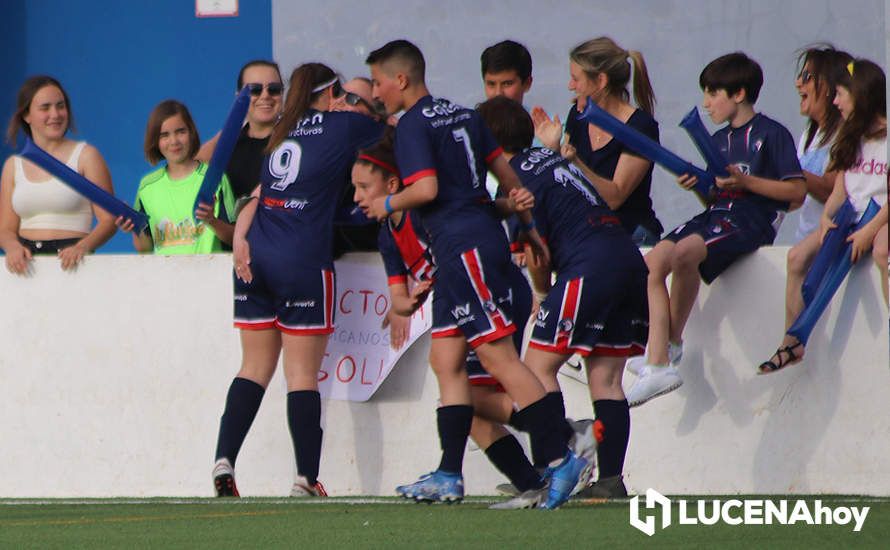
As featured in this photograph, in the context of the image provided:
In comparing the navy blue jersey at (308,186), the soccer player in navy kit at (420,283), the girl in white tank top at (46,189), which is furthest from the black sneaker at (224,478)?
the girl in white tank top at (46,189)

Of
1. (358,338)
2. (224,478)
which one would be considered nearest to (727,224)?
(358,338)

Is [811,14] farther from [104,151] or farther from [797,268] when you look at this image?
[104,151]

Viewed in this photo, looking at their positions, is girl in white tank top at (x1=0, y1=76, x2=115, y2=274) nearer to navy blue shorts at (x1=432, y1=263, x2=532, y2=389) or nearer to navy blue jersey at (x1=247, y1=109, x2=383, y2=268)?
navy blue jersey at (x1=247, y1=109, x2=383, y2=268)

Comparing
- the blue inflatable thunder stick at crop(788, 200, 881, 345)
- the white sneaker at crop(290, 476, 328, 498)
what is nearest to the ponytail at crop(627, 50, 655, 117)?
the blue inflatable thunder stick at crop(788, 200, 881, 345)

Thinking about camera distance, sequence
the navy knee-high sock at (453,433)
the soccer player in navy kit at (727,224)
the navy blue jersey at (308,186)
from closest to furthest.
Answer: the navy knee-high sock at (453,433), the soccer player in navy kit at (727,224), the navy blue jersey at (308,186)

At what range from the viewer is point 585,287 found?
6.51 metres

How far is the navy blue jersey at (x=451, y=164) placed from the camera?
620cm

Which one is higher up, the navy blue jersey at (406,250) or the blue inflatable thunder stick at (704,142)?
A: the blue inflatable thunder stick at (704,142)

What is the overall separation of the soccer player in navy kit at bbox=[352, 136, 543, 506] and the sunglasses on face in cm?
102

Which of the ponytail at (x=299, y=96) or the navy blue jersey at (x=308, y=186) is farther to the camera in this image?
the ponytail at (x=299, y=96)

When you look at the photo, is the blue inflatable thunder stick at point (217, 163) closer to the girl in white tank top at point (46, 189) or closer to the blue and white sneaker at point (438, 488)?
the girl in white tank top at point (46, 189)

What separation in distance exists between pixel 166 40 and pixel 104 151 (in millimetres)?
890

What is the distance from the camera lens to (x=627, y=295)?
6.59 metres

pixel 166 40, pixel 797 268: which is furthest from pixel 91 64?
pixel 797 268
